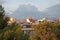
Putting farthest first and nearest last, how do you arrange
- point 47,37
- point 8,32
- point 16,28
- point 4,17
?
A: point 47,37
point 4,17
point 16,28
point 8,32

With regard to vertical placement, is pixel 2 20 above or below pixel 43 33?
above

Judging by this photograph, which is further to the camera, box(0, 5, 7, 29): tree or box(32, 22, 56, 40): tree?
box(32, 22, 56, 40): tree

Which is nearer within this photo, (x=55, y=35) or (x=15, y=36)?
(x=15, y=36)

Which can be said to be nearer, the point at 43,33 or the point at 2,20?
the point at 2,20

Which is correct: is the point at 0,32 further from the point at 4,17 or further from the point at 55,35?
the point at 55,35

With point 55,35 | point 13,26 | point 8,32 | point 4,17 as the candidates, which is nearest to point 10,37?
point 8,32

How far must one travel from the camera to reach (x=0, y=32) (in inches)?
547

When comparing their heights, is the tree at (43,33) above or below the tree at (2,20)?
below

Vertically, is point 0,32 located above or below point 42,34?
above

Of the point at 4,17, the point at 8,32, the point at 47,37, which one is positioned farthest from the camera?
the point at 47,37

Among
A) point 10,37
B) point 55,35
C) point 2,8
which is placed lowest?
point 55,35

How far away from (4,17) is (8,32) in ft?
8.03

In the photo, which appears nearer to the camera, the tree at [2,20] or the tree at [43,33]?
the tree at [2,20]

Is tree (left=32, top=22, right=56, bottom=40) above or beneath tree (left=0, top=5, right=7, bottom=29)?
beneath
